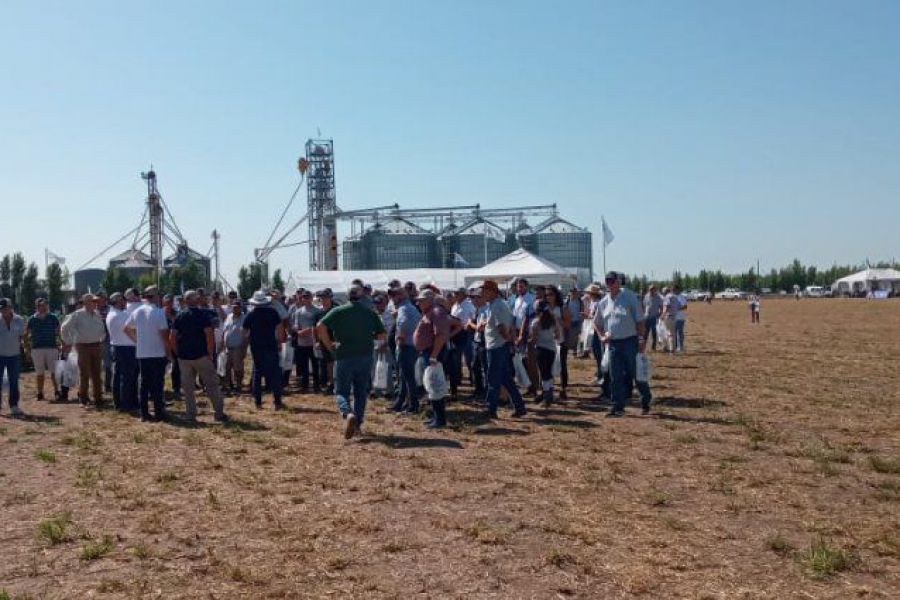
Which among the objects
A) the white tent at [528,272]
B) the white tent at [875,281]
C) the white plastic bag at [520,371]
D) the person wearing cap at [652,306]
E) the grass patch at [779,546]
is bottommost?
the grass patch at [779,546]

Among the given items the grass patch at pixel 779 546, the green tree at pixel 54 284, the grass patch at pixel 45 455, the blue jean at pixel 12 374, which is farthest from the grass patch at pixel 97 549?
the green tree at pixel 54 284

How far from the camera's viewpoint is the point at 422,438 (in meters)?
10.2

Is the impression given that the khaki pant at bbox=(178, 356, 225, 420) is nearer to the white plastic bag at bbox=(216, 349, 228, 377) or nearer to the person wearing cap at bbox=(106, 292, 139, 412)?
the person wearing cap at bbox=(106, 292, 139, 412)

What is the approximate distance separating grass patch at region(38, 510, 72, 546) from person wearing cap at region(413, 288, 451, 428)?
5063 millimetres

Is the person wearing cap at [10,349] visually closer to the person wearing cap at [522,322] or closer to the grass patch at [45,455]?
the grass patch at [45,455]

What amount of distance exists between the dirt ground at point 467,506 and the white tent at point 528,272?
14.6 m

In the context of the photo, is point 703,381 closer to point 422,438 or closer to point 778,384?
point 778,384

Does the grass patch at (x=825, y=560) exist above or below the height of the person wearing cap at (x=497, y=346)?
below

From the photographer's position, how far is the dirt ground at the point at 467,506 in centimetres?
525

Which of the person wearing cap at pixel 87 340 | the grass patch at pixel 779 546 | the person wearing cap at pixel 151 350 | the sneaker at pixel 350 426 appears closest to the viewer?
the grass patch at pixel 779 546

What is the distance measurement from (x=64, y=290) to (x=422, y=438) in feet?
223

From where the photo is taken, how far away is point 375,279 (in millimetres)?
33875

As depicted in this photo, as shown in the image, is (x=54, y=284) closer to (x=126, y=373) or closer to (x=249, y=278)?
(x=249, y=278)

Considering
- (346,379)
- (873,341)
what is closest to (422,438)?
(346,379)
